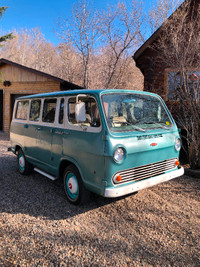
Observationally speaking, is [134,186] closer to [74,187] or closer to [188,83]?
[74,187]

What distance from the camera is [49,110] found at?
4402 millimetres

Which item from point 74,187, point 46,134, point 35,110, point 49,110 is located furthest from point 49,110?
point 74,187

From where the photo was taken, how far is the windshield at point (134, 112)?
3.35m

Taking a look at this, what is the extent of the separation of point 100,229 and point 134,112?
81.1 inches

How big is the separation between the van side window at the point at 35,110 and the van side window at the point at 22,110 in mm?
301

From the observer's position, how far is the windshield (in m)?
3.35

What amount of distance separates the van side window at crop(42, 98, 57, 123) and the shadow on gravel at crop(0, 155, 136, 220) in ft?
5.18

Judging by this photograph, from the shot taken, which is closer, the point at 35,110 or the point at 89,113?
the point at 89,113

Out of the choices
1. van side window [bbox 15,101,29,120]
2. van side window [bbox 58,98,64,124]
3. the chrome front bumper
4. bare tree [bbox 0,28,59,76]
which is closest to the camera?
the chrome front bumper

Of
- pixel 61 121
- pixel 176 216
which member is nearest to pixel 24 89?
pixel 61 121

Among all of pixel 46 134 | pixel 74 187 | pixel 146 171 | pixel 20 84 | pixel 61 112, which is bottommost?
pixel 74 187

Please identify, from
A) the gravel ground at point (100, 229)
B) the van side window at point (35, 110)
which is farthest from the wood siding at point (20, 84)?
the gravel ground at point (100, 229)

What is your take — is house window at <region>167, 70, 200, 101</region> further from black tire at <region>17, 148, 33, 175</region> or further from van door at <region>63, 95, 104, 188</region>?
black tire at <region>17, 148, 33, 175</region>

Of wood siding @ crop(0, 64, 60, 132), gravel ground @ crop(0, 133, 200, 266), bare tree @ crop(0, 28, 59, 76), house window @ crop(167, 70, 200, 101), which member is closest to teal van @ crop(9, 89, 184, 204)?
gravel ground @ crop(0, 133, 200, 266)
